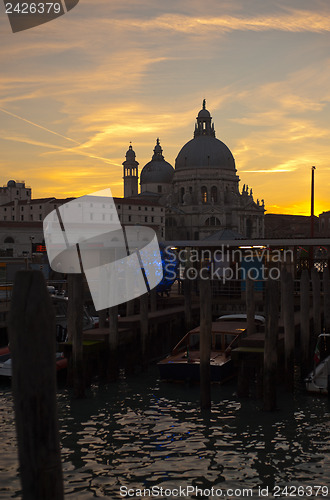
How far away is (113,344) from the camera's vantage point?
1839cm

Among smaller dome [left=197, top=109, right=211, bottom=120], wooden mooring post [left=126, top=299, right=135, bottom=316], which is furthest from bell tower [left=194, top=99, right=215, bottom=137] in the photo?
wooden mooring post [left=126, top=299, right=135, bottom=316]

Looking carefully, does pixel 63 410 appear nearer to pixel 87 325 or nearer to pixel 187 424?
pixel 187 424

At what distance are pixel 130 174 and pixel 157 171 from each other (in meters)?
14.2

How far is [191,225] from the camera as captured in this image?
11700 cm

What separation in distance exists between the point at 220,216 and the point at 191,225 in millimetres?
6113

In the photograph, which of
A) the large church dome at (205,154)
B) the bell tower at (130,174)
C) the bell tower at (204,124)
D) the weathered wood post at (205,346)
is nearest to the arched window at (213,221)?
the large church dome at (205,154)

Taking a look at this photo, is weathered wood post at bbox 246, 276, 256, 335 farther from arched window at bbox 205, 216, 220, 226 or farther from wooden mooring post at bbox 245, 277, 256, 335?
arched window at bbox 205, 216, 220, 226

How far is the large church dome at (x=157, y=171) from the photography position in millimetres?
137250

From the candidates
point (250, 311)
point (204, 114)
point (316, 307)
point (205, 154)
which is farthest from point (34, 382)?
point (204, 114)

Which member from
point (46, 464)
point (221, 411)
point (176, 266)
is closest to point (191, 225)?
Result: point (176, 266)

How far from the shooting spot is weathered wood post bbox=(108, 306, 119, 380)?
18.4 metres

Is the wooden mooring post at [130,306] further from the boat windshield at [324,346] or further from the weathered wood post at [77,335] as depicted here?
the boat windshield at [324,346]

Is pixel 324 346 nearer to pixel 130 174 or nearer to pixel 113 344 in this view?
pixel 113 344

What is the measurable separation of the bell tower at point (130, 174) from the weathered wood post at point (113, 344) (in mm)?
130786
